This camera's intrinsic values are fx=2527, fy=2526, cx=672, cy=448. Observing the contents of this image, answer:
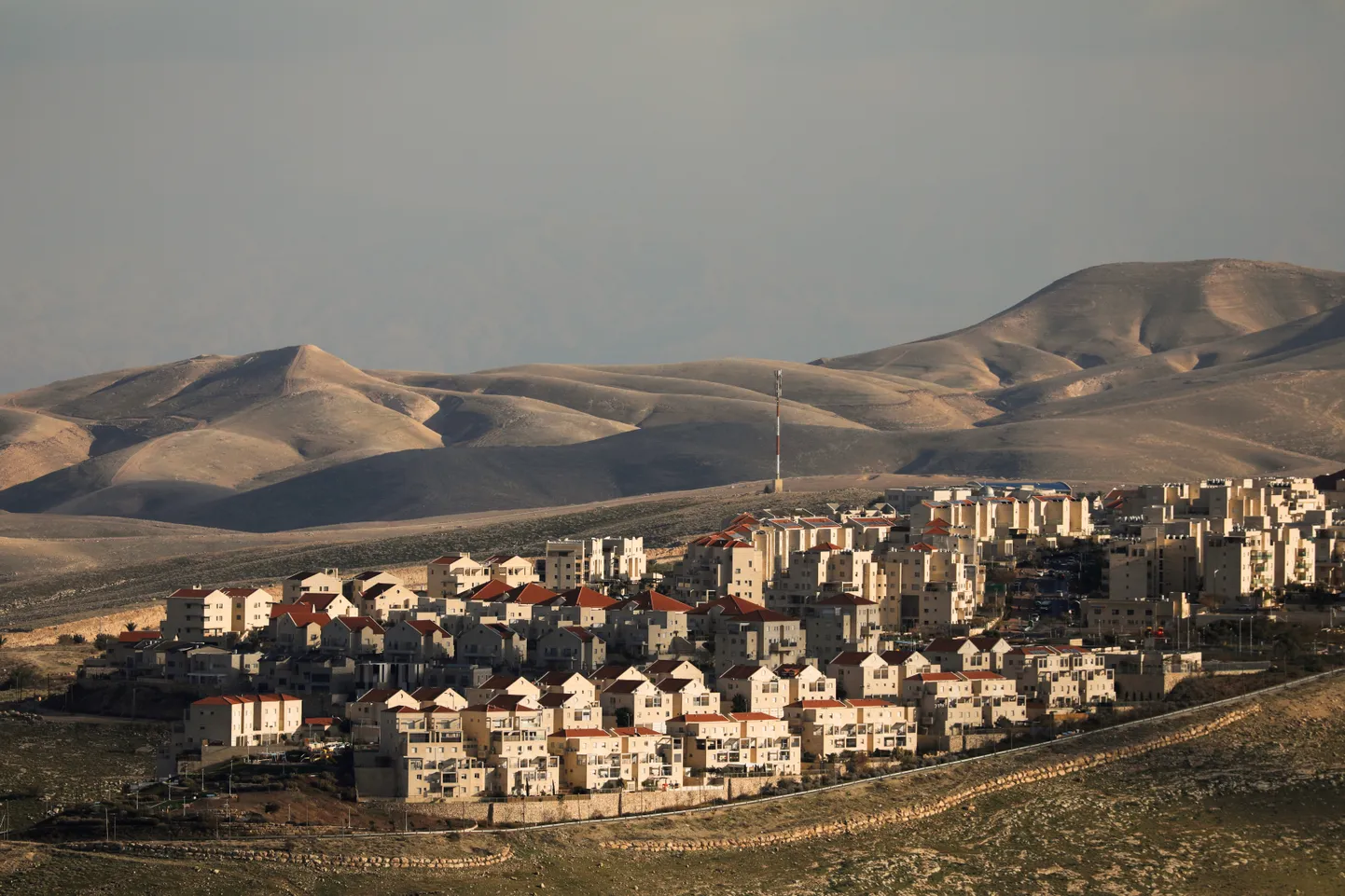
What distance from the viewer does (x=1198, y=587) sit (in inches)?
2810

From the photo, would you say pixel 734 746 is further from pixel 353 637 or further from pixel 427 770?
pixel 353 637

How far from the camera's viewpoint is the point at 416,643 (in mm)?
60906

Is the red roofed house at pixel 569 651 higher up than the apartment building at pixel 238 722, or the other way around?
the red roofed house at pixel 569 651

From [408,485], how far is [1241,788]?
448 feet

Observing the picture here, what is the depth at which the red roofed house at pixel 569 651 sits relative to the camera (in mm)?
60500

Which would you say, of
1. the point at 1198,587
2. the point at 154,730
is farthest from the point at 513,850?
the point at 1198,587

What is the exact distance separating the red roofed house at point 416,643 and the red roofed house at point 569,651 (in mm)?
2235

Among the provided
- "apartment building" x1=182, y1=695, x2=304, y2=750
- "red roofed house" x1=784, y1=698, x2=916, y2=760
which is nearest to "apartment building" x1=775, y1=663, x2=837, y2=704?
"red roofed house" x1=784, y1=698, x2=916, y2=760

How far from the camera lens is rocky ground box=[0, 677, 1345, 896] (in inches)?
1660

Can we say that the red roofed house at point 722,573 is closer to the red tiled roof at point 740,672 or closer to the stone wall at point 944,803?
the red tiled roof at point 740,672

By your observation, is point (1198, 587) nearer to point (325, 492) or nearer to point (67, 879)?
point (67, 879)

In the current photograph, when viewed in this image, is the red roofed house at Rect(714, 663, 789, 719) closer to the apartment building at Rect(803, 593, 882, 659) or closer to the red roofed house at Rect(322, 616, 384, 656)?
the apartment building at Rect(803, 593, 882, 659)

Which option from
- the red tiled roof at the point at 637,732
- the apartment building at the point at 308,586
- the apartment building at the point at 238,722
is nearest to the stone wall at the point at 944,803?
the red tiled roof at the point at 637,732

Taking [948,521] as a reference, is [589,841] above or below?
below
